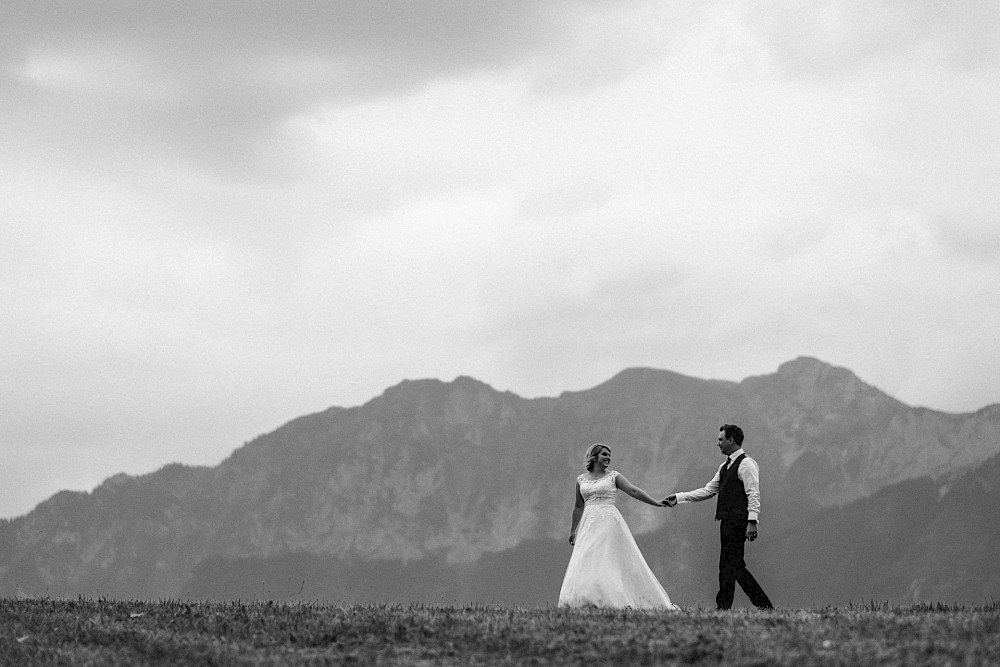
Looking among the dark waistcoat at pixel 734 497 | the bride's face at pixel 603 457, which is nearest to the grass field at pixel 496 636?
the dark waistcoat at pixel 734 497

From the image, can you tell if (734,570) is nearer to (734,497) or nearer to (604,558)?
(734,497)

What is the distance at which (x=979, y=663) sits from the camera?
14.2 m

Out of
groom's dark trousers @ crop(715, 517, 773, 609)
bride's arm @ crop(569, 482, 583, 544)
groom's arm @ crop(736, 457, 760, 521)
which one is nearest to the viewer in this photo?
groom's dark trousers @ crop(715, 517, 773, 609)

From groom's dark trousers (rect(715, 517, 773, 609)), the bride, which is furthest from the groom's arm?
the bride

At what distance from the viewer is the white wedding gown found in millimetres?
21438

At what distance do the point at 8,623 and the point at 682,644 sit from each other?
10029 mm

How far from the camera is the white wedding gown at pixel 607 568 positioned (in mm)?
21438

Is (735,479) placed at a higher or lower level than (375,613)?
higher

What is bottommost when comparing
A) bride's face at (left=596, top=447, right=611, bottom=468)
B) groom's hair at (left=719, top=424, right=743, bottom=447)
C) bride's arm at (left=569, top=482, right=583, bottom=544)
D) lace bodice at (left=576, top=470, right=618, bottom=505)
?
bride's arm at (left=569, top=482, right=583, bottom=544)

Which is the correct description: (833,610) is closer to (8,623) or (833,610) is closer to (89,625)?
(89,625)

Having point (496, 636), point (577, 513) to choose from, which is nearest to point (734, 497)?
point (577, 513)

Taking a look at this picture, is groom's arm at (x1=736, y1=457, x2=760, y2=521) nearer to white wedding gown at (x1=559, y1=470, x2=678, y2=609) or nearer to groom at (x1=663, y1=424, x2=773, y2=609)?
groom at (x1=663, y1=424, x2=773, y2=609)

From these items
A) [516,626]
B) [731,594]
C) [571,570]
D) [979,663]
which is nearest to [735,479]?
[731,594]

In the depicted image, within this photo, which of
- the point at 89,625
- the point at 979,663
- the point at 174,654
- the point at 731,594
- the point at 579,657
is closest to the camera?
the point at 979,663
